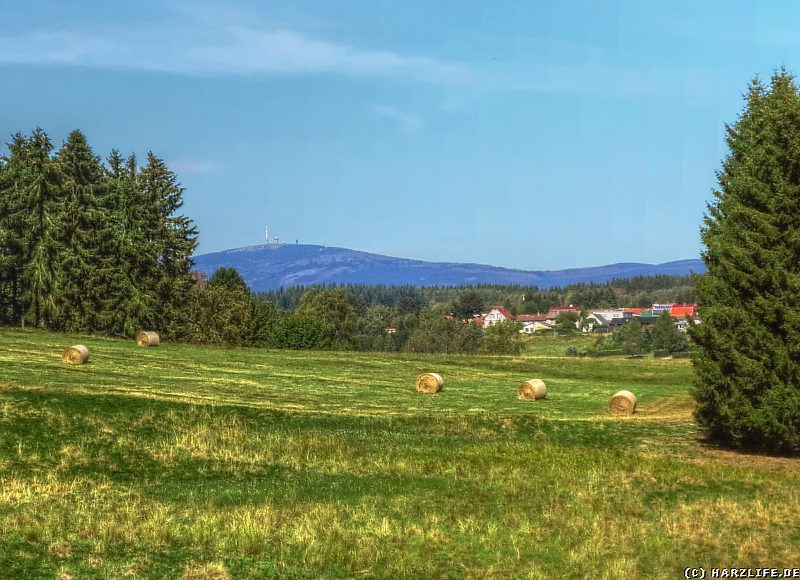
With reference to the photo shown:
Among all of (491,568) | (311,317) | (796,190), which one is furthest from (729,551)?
(311,317)

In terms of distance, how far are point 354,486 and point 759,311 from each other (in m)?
16.0

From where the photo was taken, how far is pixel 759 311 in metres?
29.9

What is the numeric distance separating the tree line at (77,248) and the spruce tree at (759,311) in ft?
223

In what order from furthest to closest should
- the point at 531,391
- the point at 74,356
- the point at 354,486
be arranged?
the point at 74,356
the point at 531,391
the point at 354,486

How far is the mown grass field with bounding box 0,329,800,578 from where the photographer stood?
16.4 metres

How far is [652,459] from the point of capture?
1144 inches

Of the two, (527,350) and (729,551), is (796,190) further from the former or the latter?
(527,350)

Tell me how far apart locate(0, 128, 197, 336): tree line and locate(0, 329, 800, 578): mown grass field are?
4064cm

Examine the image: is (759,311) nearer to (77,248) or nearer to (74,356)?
(74,356)

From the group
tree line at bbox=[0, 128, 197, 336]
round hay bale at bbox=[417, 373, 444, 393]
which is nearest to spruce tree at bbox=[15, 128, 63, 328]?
tree line at bbox=[0, 128, 197, 336]

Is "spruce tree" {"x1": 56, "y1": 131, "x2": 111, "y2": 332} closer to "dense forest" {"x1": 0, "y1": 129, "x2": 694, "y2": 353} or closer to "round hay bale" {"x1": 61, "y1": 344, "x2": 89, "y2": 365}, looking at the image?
"dense forest" {"x1": 0, "y1": 129, "x2": 694, "y2": 353}

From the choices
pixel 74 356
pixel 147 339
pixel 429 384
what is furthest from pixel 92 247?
pixel 429 384

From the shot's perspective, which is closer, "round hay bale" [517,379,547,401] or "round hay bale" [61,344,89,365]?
"round hay bale" [517,379,547,401]

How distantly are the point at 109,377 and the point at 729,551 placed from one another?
115 ft
